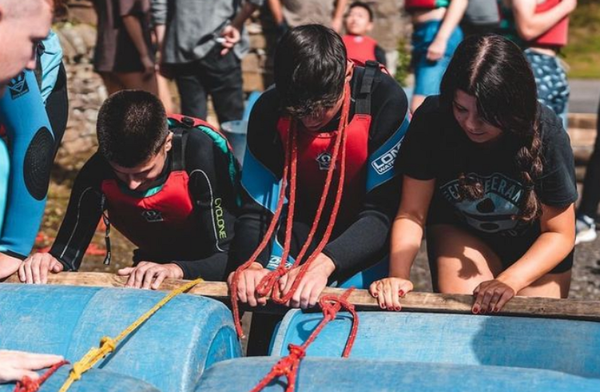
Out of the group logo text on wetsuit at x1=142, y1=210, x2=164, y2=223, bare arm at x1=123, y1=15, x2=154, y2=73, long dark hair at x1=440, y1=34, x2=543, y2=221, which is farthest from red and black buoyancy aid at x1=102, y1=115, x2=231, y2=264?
bare arm at x1=123, y1=15, x2=154, y2=73

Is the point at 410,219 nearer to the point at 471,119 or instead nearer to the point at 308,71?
the point at 471,119

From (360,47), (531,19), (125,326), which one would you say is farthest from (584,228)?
(125,326)

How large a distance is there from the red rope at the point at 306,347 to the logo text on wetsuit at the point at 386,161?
23.1 inches

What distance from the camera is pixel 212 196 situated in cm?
377

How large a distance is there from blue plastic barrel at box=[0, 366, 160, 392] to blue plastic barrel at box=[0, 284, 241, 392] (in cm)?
22

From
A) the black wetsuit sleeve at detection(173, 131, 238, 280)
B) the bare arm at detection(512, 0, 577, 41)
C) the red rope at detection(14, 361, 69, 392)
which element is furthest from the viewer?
the bare arm at detection(512, 0, 577, 41)

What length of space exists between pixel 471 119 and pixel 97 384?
4.46 feet

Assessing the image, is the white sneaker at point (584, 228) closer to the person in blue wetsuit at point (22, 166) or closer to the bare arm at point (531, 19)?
the bare arm at point (531, 19)

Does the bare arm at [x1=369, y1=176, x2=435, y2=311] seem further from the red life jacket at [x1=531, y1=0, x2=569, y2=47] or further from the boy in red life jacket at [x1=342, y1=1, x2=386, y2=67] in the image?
the boy in red life jacket at [x1=342, y1=1, x2=386, y2=67]

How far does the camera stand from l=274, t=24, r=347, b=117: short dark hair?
10.9 feet

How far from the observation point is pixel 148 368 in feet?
9.22

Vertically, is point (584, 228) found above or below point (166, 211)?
below

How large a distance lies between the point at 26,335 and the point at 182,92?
318 centimetres

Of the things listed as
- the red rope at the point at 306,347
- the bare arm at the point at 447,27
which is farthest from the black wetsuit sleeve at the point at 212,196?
the bare arm at the point at 447,27
